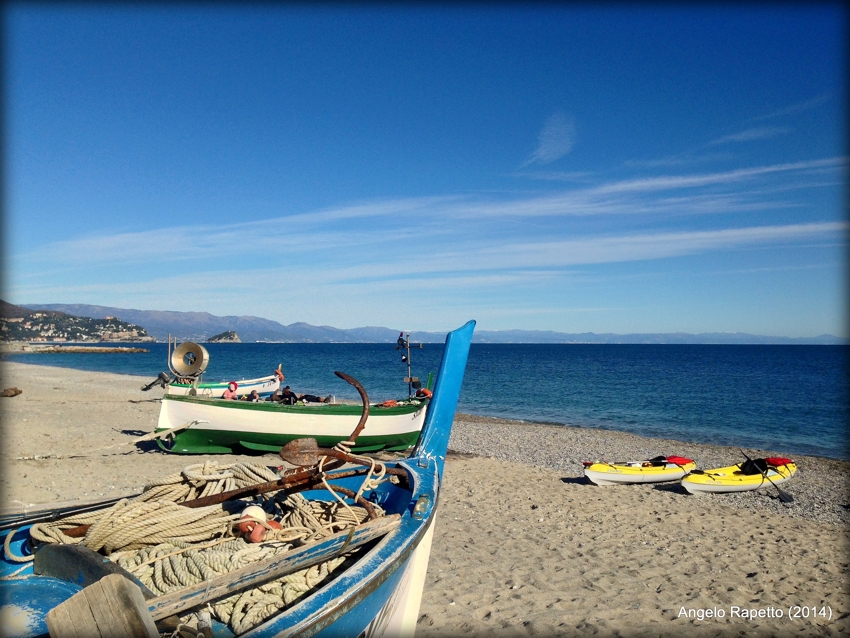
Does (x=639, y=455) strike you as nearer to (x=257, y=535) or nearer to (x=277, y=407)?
(x=277, y=407)

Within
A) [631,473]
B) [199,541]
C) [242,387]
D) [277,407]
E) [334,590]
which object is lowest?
[631,473]

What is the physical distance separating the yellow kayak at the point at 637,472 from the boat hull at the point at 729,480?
1.28ft

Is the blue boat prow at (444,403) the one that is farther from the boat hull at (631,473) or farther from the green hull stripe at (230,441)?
the green hull stripe at (230,441)

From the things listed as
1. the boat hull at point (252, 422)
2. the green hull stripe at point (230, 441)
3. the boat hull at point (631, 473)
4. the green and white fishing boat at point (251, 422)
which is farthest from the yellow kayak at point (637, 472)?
the green hull stripe at point (230, 441)

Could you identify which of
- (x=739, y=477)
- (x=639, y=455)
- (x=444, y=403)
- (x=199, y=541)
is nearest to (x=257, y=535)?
(x=199, y=541)

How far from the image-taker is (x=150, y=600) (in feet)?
8.41

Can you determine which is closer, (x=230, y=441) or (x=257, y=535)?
(x=257, y=535)

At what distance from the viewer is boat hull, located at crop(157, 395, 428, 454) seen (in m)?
12.1

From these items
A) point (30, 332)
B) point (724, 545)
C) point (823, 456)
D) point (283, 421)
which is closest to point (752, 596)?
point (724, 545)

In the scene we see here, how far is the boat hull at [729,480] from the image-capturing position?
1023 cm

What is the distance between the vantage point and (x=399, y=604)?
3.71 metres

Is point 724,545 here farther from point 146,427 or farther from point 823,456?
point 146,427

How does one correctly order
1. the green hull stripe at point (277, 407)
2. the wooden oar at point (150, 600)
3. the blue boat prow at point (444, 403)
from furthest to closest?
the green hull stripe at point (277, 407) → the blue boat prow at point (444, 403) → the wooden oar at point (150, 600)

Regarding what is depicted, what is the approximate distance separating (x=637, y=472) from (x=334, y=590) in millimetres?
9197
